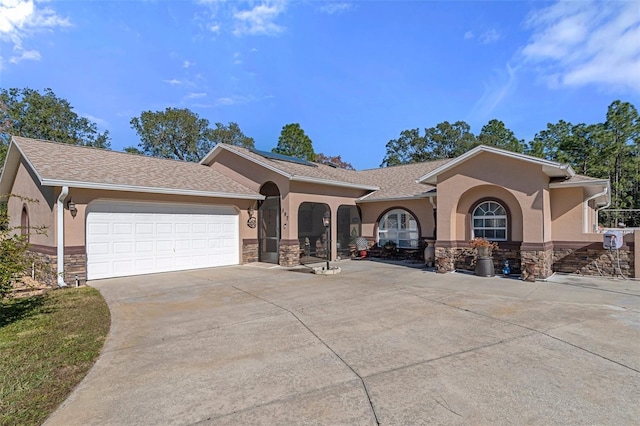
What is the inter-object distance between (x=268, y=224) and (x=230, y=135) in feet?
88.3

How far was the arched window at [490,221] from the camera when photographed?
12.3 m

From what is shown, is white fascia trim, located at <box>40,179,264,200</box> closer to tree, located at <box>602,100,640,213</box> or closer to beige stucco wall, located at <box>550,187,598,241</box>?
beige stucco wall, located at <box>550,187,598,241</box>

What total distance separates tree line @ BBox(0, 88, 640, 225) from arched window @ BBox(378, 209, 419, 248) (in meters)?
22.2

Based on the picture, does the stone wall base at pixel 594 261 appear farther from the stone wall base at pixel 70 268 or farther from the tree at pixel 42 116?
the tree at pixel 42 116

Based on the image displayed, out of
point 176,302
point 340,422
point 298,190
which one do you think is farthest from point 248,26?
point 340,422

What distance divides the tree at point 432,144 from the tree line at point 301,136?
0.12 m

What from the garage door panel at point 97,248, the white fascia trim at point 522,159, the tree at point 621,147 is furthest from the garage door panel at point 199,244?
the tree at point 621,147

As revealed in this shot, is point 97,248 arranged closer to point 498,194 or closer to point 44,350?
point 44,350

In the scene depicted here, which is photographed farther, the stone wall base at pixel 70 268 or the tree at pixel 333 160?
the tree at pixel 333 160

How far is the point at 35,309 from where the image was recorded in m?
7.64

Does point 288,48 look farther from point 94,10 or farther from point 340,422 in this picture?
point 340,422

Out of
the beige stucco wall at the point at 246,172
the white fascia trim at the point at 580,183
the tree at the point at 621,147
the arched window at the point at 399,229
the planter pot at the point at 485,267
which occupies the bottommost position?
the planter pot at the point at 485,267

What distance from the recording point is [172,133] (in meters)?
36.6

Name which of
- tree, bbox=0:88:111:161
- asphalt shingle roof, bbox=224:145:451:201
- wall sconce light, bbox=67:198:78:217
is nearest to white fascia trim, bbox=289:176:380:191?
asphalt shingle roof, bbox=224:145:451:201
